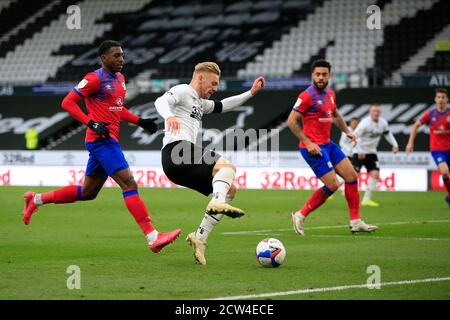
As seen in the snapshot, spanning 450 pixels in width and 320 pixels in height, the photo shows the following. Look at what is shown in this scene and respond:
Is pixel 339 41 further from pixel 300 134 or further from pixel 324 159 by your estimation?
pixel 300 134

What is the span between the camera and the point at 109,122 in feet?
37.5

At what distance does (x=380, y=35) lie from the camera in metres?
39.8

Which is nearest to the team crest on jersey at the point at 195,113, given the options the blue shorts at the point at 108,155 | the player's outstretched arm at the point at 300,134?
the blue shorts at the point at 108,155

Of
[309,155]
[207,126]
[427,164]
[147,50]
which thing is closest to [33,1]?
[147,50]

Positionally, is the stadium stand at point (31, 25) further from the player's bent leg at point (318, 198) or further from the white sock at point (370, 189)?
the player's bent leg at point (318, 198)

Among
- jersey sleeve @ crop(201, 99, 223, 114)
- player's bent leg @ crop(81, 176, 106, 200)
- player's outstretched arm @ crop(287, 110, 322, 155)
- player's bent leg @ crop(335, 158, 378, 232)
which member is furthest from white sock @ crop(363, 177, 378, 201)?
jersey sleeve @ crop(201, 99, 223, 114)

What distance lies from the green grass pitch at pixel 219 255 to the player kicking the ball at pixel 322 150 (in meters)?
0.39

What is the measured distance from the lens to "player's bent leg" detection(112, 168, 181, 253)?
10836 mm

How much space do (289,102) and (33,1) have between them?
19640 millimetres

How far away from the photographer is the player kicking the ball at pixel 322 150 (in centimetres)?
1442

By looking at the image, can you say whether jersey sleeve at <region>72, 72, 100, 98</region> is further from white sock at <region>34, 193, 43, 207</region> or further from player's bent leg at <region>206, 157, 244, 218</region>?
white sock at <region>34, 193, 43, 207</region>

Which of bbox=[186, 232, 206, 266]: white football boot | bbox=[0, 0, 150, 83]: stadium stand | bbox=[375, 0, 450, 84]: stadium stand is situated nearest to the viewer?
bbox=[186, 232, 206, 266]: white football boot

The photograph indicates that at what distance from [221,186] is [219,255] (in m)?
1.67

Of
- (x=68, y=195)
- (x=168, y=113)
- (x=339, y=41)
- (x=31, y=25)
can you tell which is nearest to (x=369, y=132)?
(x=68, y=195)
